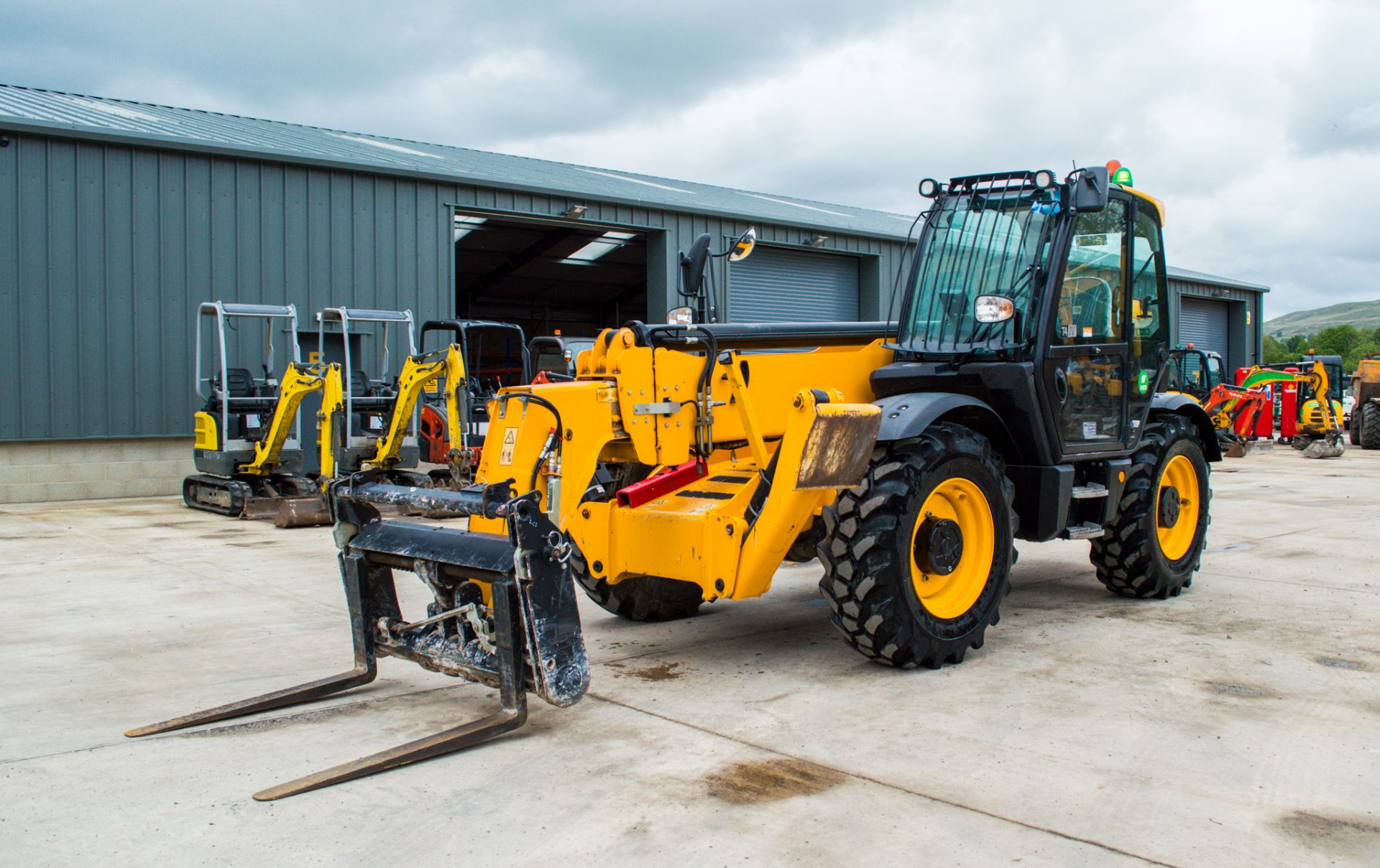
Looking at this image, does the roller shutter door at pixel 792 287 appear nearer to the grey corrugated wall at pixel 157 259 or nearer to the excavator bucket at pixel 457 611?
the grey corrugated wall at pixel 157 259

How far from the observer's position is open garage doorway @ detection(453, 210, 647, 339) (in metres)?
22.6

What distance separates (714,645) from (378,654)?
5.84 feet

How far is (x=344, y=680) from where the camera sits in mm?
4859

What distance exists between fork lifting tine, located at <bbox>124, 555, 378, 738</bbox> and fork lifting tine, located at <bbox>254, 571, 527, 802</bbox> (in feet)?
2.65

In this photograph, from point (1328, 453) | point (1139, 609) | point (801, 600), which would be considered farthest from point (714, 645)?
point (1328, 453)

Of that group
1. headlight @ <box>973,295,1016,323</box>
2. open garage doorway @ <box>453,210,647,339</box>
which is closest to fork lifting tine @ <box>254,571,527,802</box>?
headlight @ <box>973,295,1016,323</box>

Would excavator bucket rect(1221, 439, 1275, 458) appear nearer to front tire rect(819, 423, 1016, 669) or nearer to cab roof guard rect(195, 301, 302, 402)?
cab roof guard rect(195, 301, 302, 402)

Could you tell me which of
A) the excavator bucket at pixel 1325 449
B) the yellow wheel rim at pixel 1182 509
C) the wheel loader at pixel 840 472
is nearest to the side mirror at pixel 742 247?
the wheel loader at pixel 840 472

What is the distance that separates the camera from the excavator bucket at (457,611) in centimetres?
416

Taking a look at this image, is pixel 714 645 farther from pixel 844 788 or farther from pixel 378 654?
pixel 844 788

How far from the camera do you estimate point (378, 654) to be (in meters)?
4.89

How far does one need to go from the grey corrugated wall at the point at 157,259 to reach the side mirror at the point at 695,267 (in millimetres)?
11357

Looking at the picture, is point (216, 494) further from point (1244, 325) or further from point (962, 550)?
point (1244, 325)

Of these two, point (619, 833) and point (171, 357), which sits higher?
point (171, 357)
